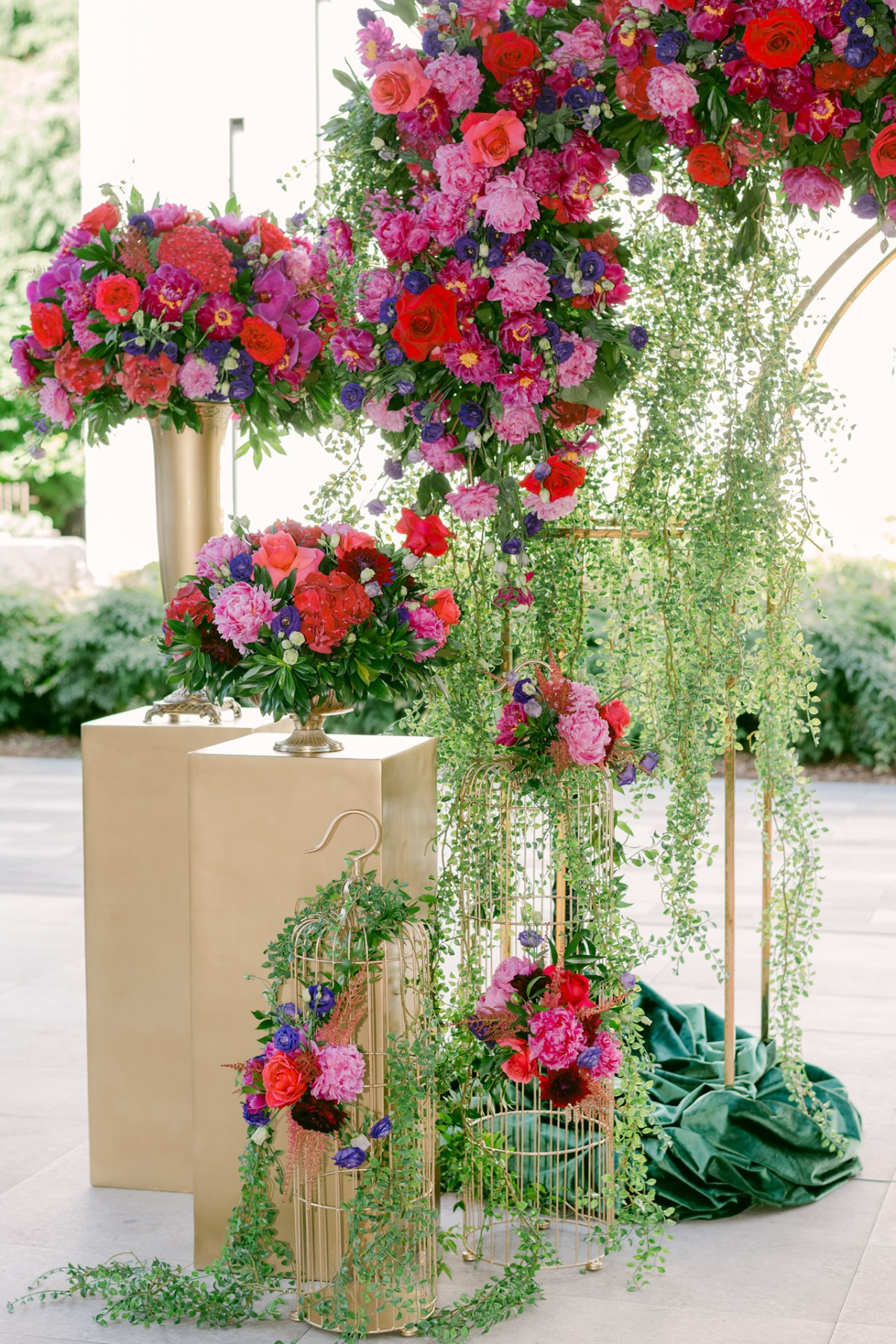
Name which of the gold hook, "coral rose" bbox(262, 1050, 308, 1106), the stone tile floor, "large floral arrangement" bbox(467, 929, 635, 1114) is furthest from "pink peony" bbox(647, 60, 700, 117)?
the stone tile floor

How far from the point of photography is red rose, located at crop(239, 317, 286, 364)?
9.62ft

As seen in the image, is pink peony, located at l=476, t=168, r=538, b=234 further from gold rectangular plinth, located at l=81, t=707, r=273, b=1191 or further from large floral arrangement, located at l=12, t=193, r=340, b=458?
gold rectangular plinth, located at l=81, t=707, r=273, b=1191

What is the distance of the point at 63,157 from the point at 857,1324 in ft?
46.1

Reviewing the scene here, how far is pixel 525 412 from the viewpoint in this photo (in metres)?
2.66

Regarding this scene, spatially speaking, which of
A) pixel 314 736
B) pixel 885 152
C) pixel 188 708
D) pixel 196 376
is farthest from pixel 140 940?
pixel 885 152

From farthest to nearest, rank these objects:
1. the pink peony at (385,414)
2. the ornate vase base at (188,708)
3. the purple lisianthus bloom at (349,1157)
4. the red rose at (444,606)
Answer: the ornate vase base at (188,708) → the pink peony at (385,414) → the red rose at (444,606) → the purple lisianthus bloom at (349,1157)

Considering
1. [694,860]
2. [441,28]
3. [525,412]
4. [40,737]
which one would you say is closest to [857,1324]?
[694,860]

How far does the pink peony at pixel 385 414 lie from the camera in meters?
2.75

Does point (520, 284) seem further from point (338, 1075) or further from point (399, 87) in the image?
point (338, 1075)

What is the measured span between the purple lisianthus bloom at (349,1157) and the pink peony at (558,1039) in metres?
0.42

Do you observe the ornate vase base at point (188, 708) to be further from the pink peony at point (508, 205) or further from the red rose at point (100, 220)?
the pink peony at point (508, 205)

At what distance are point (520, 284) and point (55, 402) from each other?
3.27 ft

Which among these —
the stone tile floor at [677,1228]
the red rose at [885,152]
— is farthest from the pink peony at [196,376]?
the stone tile floor at [677,1228]

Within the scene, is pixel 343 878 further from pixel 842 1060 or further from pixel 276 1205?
pixel 842 1060
